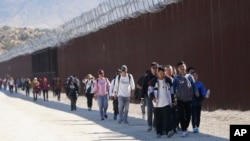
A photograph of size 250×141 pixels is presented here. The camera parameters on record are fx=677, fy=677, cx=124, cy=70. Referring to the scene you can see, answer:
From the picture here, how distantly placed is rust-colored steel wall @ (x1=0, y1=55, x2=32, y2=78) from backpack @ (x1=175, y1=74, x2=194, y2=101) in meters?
62.9

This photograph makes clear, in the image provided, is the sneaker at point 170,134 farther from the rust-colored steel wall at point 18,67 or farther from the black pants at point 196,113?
the rust-colored steel wall at point 18,67

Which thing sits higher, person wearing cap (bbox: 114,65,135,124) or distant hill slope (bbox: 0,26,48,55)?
distant hill slope (bbox: 0,26,48,55)

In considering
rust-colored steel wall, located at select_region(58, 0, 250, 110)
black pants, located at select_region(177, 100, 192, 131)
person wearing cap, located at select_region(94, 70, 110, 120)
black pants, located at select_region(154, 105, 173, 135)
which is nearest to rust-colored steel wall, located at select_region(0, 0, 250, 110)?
rust-colored steel wall, located at select_region(58, 0, 250, 110)

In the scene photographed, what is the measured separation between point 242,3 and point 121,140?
7649 mm

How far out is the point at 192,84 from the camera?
15.6m

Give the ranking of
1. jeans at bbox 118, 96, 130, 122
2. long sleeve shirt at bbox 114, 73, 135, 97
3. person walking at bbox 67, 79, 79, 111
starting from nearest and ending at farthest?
long sleeve shirt at bbox 114, 73, 135, 97
jeans at bbox 118, 96, 130, 122
person walking at bbox 67, 79, 79, 111

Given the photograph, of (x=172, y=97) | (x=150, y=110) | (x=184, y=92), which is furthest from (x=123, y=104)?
(x=184, y=92)

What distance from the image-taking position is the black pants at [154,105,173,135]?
1551 centimetres

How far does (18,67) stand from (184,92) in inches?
2892

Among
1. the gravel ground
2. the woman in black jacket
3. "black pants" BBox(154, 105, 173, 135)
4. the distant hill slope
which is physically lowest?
the gravel ground

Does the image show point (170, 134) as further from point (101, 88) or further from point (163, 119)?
point (101, 88)

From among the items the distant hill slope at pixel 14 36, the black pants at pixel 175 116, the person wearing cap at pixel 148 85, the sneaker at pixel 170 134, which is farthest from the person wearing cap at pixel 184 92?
the distant hill slope at pixel 14 36

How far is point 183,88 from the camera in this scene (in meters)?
15.4

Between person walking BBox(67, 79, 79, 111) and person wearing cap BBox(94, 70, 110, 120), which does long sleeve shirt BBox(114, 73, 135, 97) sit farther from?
person walking BBox(67, 79, 79, 111)
